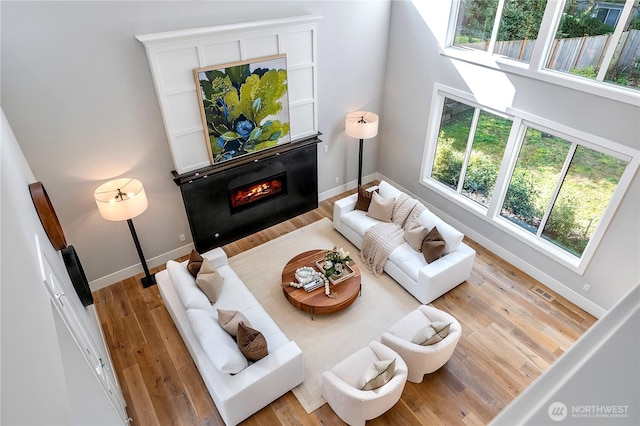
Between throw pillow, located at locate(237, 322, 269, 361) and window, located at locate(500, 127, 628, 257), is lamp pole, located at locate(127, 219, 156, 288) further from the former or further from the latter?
window, located at locate(500, 127, 628, 257)

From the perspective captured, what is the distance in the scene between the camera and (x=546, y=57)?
183 inches

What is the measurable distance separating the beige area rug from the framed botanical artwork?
63.5 inches

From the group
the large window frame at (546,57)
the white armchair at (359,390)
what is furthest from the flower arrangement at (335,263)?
the large window frame at (546,57)

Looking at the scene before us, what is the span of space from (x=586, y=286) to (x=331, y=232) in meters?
3.63

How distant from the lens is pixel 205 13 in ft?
15.3

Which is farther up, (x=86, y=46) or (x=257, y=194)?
(x=86, y=46)

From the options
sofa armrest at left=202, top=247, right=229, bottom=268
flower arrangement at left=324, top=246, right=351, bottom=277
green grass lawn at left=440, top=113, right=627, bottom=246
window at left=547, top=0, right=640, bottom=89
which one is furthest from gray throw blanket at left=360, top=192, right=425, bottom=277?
window at left=547, top=0, right=640, bottom=89

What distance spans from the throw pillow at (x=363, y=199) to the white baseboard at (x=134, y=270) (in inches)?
107

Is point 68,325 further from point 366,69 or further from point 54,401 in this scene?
point 366,69

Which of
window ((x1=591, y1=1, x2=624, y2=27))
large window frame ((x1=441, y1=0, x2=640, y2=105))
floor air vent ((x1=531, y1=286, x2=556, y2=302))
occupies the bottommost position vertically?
floor air vent ((x1=531, y1=286, x2=556, y2=302))

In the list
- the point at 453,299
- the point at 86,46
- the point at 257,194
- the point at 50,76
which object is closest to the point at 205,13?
the point at 86,46

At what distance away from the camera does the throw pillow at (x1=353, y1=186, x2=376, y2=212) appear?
242 inches

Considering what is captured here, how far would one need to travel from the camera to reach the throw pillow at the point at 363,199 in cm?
614

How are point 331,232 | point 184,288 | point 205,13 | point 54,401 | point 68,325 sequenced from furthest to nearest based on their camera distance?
point 331,232 → point 205,13 → point 184,288 → point 68,325 → point 54,401
